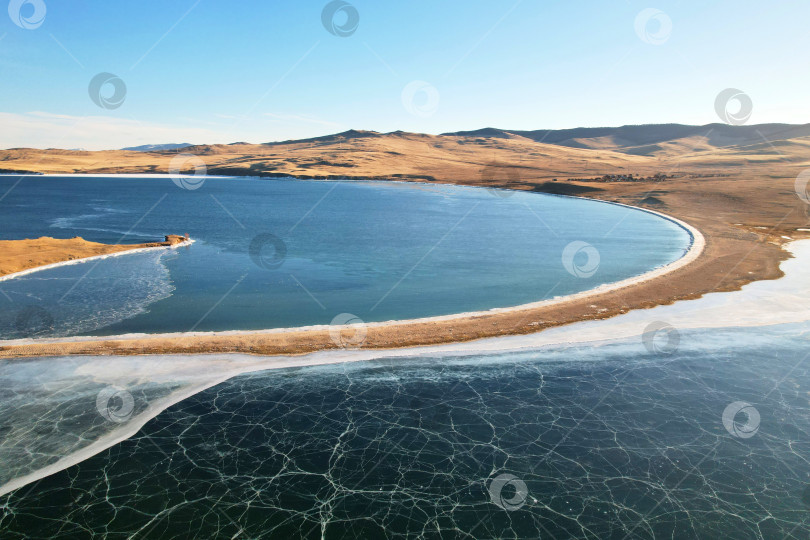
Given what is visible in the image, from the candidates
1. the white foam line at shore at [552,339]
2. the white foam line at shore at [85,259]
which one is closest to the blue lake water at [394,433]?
the white foam line at shore at [552,339]

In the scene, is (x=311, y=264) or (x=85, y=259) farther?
(x=311, y=264)

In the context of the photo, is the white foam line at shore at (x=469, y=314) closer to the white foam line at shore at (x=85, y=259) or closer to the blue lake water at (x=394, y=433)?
the blue lake water at (x=394, y=433)

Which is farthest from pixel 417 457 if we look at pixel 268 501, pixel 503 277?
pixel 503 277

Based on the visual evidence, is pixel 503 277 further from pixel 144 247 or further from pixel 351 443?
pixel 144 247

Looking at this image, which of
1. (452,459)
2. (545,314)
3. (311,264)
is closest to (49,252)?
(311,264)

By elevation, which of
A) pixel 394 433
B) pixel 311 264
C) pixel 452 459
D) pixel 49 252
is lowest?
pixel 452 459

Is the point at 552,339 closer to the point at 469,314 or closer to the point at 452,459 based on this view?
the point at 469,314
